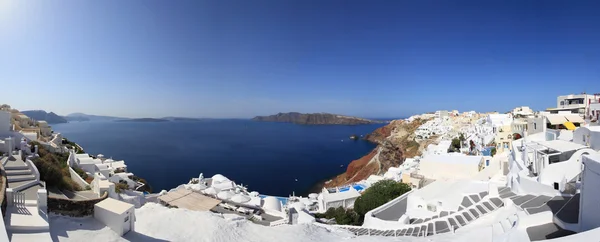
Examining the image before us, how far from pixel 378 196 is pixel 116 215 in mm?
11884

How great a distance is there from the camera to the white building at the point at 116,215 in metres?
7.64

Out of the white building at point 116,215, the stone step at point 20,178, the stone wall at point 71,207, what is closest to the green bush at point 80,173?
the stone step at point 20,178

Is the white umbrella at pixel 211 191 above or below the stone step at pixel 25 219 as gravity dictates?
below

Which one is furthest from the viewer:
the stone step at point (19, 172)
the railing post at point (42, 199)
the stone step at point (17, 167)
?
the stone step at point (17, 167)

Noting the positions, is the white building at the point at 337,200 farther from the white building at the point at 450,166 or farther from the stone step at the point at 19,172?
the stone step at the point at 19,172

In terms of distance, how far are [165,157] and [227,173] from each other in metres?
17.0

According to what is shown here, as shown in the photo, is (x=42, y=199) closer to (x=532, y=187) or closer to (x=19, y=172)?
(x=19, y=172)

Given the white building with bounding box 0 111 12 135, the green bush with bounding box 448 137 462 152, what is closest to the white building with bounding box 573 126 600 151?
the green bush with bounding box 448 137 462 152

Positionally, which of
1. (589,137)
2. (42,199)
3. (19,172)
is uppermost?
(589,137)

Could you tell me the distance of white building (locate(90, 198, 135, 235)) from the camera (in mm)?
7641

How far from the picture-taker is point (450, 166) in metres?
17.7

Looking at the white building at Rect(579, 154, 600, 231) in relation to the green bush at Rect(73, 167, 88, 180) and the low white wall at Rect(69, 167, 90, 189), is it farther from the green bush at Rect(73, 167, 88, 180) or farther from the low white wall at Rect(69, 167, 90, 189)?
the green bush at Rect(73, 167, 88, 180)

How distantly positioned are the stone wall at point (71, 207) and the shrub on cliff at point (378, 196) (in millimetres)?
11768

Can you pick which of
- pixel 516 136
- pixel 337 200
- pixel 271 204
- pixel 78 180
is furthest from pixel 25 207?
pixel 516 136
